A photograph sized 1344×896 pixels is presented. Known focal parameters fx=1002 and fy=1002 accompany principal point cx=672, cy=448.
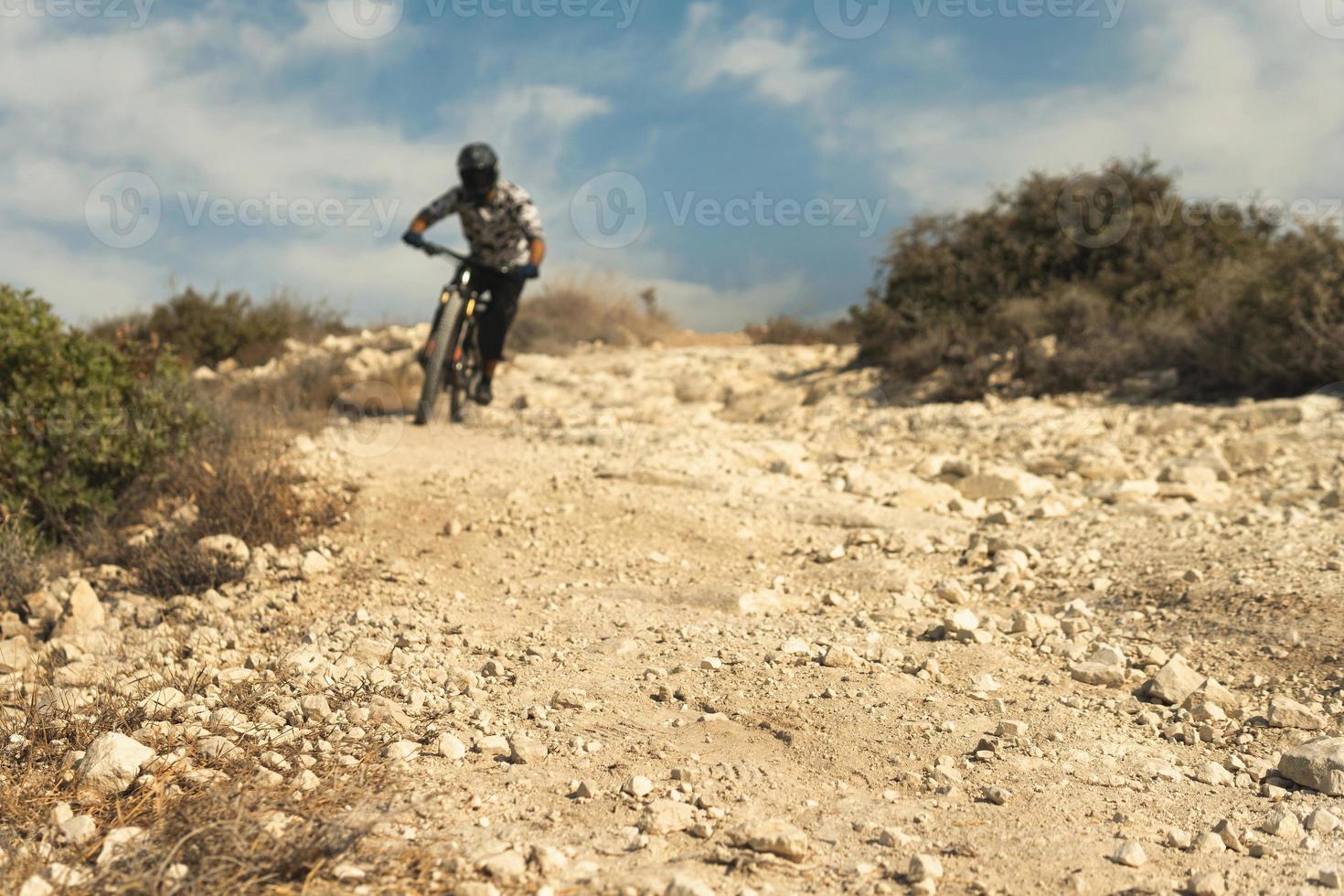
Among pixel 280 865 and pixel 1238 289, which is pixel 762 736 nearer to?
pixel 280 865

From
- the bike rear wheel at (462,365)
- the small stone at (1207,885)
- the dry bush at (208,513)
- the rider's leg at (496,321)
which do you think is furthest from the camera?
the rider's leg at (496,321)

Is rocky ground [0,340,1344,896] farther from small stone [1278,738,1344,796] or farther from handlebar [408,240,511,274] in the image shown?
handlebar [408,240,511,274]

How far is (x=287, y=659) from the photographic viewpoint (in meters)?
3.06

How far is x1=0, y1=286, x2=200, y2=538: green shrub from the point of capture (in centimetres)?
541

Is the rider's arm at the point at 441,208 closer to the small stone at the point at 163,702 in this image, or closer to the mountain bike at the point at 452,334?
the mountain bike at the point at 452,334

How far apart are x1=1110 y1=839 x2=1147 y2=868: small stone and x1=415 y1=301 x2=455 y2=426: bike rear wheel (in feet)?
19.9

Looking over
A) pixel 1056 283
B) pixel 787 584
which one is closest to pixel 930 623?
pixel 787 584

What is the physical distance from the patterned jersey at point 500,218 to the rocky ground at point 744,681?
2143mm

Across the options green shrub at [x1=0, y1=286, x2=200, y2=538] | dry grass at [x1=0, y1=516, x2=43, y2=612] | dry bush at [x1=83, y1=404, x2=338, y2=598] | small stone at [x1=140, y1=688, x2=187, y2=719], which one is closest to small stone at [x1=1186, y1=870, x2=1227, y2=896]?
small stone at [x1=140, y1=688, x2=187, y2=719]

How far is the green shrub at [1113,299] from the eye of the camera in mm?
8086

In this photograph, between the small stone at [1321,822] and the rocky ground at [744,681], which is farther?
the small stone at [1321,822]

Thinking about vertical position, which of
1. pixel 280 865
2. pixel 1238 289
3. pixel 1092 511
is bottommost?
pixel 280 865

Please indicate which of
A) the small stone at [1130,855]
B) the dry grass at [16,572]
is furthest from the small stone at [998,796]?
the dry grass at [16,572]

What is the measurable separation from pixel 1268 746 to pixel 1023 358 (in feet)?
22.7
